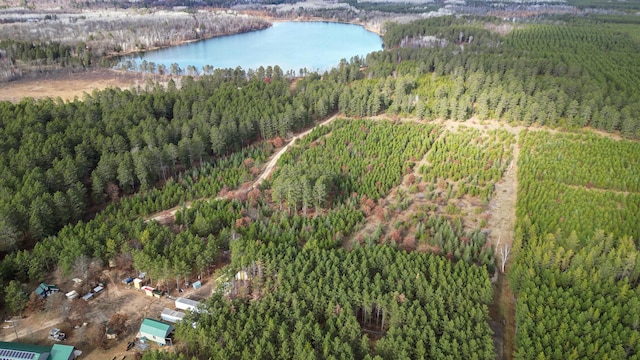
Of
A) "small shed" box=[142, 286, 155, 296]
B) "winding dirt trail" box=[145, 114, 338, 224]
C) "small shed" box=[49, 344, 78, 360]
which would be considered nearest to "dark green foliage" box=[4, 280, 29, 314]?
"small shed" box=[49, 344, 78, 360]

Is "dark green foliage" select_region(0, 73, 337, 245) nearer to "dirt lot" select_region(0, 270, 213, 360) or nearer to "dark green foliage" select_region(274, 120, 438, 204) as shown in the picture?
"dark green foliage" select_region(274, 120, 438, 204)

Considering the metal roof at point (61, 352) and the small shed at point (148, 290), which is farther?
the small shed at point (148, 290)

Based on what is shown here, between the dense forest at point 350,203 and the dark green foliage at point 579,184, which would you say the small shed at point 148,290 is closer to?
the dense forest at point 350,203

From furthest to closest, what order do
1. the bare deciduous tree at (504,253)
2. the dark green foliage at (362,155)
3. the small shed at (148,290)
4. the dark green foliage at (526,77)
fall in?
the dark green foliage at (526,77), the dark green foliage at (362,155), the bare deciduous tree at (504,253), the small shed at (148,290)

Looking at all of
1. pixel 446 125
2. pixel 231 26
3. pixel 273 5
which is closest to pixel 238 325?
pixel 446 125

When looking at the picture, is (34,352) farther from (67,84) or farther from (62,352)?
(67,84)

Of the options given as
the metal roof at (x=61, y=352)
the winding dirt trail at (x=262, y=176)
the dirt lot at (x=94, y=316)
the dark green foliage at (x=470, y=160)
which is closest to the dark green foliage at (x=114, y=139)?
the winding dirt trail at (x=262, y=176)
